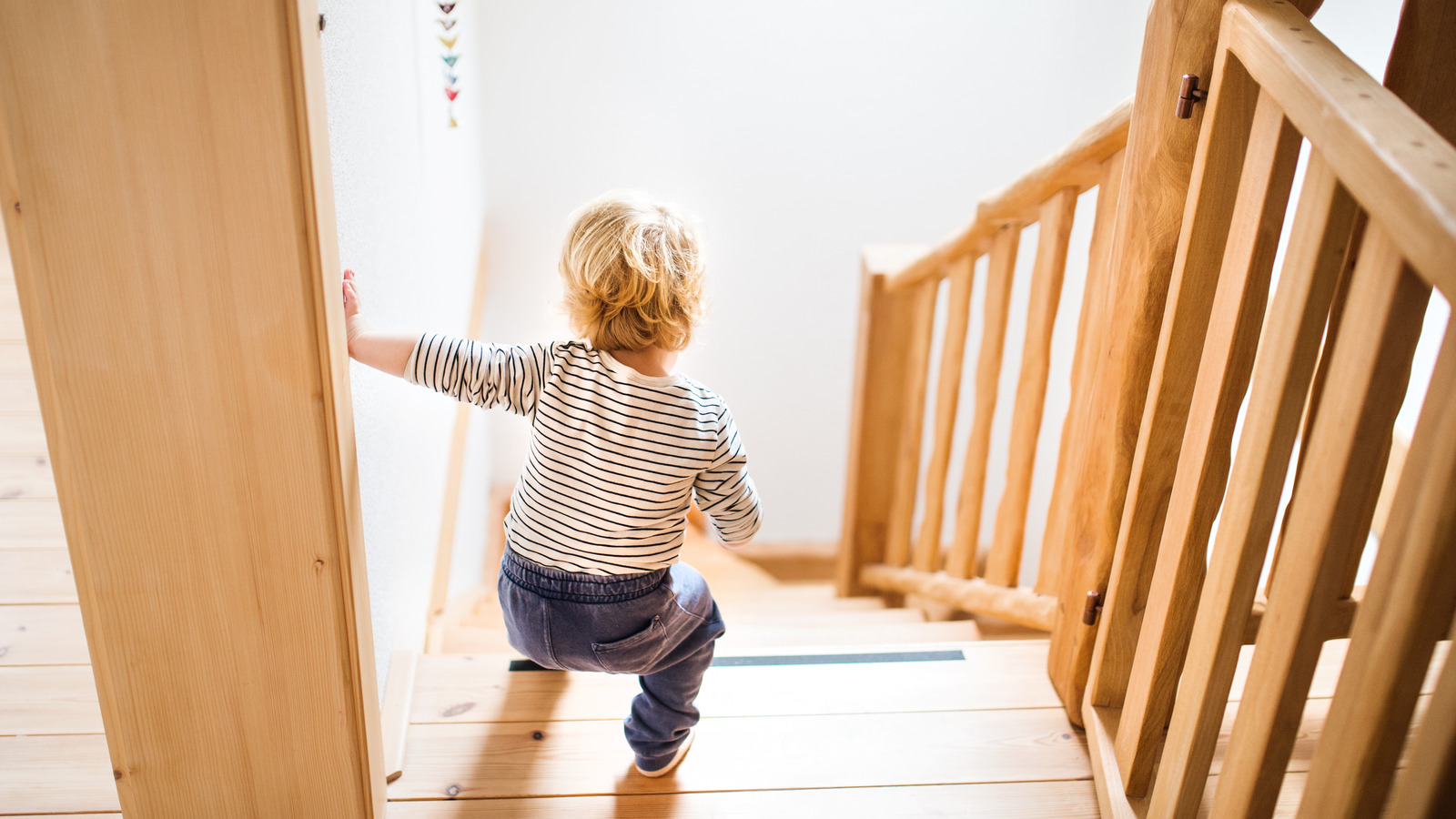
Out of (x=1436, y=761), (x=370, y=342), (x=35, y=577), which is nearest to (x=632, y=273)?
(x=370, y=342)

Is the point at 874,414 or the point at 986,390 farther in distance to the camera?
the point at 874,414

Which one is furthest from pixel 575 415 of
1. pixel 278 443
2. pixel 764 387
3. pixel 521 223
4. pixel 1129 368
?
pixel 764 387

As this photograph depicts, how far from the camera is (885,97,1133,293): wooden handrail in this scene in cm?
134

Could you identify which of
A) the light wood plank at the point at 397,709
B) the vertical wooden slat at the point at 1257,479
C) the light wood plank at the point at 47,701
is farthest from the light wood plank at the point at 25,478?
the vertical wooden slat at the point at 1257,479

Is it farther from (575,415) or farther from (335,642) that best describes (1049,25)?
(335,642)

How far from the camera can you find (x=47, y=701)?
133 centimetres

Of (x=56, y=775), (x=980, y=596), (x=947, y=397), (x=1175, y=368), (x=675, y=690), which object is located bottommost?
(x=980, y=596)

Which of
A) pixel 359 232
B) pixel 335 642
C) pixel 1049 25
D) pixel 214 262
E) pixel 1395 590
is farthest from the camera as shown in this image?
pixel 1049 25

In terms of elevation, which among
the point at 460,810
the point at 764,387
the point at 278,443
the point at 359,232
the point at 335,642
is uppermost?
the point at 359,232

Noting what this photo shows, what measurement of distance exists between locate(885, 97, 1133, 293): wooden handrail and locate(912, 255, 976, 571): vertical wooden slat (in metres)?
0.05

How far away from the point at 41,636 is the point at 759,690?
47.1 inches

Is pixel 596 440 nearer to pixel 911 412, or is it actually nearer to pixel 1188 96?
pixel 1188 96

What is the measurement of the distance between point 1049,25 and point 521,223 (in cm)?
208

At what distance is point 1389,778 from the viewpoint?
0.73 m
